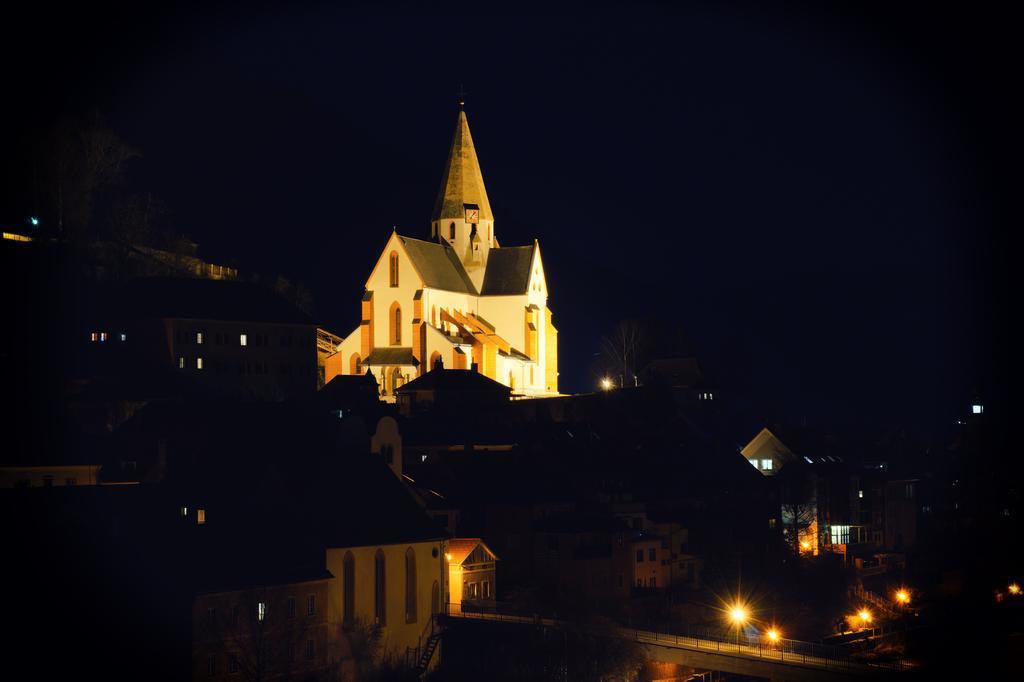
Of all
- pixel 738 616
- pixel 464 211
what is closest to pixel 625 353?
pixel 464 211

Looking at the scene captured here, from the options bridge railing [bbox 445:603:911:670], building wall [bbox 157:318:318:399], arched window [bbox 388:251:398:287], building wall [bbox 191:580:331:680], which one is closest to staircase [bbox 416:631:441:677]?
bridge railing [bbox 445:603:911:670]

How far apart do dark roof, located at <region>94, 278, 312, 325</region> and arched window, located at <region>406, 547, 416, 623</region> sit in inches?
1468

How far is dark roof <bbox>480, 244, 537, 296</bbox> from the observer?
119812mm

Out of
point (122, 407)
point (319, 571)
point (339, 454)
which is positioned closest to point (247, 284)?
point (122, 407)

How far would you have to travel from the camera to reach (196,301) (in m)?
100

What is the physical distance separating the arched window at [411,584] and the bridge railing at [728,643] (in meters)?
2.05

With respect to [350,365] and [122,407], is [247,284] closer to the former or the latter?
[350,365]

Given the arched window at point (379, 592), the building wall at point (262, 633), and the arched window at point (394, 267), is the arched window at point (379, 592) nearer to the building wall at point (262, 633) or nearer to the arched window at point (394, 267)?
the building wall at point (262, 633)

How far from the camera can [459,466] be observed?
3152 inches

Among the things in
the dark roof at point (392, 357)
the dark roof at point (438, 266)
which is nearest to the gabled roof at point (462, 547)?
the dark roof at point (392, 357)

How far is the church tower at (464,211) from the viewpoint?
122 meters

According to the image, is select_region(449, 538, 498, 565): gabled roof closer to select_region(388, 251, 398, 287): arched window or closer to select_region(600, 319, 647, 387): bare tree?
select_region(388, 251, 398, 287): arched window

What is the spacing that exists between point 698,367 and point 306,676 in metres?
68.6

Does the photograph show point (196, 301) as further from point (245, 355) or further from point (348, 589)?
point (348, 589)
